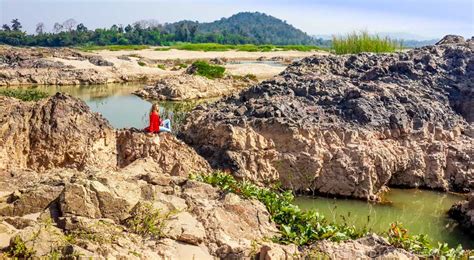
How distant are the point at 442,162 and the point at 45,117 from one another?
29.9 ft

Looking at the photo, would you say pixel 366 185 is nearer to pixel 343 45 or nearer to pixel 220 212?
pixel 220 212

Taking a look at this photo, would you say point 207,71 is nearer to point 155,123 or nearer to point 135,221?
point 155,123

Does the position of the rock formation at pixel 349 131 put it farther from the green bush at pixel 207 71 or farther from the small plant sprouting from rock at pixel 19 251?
the green bush at pixel 207 71

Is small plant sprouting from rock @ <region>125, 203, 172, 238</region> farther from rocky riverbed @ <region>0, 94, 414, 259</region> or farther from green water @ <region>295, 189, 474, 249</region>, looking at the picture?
green water @ <region>295, 189, 474, 249</region>

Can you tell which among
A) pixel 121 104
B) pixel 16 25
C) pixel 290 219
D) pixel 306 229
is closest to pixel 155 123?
pixel 290 219

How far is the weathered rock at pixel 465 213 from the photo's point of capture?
10250 mm

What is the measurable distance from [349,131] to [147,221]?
752 cm

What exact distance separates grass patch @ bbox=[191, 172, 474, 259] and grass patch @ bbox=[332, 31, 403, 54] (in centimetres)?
1973

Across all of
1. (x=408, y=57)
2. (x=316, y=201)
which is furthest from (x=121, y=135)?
(x=408, y=57)

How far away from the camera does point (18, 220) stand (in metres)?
5.85

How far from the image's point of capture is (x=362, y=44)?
26.9m

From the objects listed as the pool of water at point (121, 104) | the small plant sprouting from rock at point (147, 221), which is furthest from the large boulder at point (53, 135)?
the pool of water at point (121, 104)

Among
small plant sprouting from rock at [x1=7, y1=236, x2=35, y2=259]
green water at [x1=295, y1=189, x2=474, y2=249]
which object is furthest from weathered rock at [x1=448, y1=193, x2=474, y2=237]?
small plant sprouting from rock at [x1=7, y1=236, x2=35, y2=259]

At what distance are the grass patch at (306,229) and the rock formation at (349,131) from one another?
372cm
